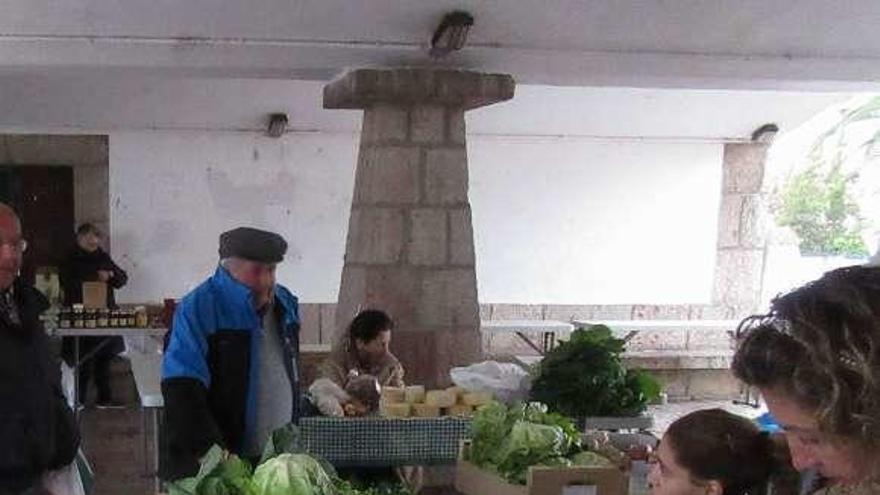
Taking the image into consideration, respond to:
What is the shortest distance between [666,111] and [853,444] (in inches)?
301

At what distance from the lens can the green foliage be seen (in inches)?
808

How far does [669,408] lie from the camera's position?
851 cm

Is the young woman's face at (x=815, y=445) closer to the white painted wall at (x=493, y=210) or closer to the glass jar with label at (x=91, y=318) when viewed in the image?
the glass jar with label at (x=91, y=318)

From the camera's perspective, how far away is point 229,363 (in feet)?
11.2

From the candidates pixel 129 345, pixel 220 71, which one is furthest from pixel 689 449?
pixel 129 345

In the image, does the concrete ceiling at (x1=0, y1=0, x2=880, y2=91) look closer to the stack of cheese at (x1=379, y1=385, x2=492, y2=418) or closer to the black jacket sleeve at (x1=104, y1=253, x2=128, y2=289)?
the stack of cheese at (x1=379, y1=385, x2=492, y2=418)

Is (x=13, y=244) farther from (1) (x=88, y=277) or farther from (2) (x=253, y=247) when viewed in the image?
(1) (x=88, y=277)

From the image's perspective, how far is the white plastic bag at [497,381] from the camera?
3.91m

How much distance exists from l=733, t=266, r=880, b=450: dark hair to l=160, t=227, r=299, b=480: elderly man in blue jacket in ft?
8.12

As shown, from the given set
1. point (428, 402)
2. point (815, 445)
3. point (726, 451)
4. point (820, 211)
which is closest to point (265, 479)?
point (428, 402)

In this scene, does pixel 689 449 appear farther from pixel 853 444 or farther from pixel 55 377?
pixel 55 377

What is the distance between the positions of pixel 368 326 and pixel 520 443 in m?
1.65

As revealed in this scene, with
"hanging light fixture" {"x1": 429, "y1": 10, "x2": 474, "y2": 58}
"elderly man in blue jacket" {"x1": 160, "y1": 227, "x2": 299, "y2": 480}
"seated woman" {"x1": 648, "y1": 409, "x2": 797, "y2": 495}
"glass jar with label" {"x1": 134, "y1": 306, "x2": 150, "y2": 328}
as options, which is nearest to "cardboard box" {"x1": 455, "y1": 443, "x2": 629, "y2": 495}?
"seated woman" {"x1": 648, "y1": 409, "x2": 797, "y2": 495}

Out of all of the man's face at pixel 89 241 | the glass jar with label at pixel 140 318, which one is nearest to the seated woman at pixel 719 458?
the glass jar with label at pixel 140 318
